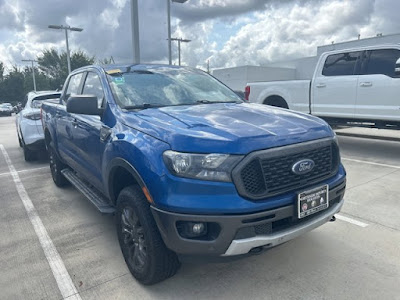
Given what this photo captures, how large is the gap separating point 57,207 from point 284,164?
3.55m

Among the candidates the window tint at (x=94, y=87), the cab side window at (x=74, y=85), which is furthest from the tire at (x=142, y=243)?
the cab side window at (x=74, y=85)

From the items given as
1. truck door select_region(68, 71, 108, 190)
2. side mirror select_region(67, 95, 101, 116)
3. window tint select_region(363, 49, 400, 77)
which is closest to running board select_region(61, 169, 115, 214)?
truck door select_region(68, 71, 108, 190)

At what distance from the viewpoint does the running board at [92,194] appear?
3.31 meters

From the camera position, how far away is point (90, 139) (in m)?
3.56

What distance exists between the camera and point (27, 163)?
7.84m

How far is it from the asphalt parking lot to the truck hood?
3.88 ft

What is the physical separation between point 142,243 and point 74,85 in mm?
3014

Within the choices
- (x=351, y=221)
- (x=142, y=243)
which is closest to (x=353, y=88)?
(x=351, y=221)

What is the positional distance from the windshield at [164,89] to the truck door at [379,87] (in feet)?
14.1

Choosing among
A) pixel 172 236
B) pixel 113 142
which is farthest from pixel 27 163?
pixel 172 236

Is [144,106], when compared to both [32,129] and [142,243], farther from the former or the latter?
[32,129]

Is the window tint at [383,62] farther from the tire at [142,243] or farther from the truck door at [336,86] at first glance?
the tire at [142,243]

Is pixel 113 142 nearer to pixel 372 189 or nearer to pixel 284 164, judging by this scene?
pixel 284 164

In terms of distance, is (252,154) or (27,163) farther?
(27,163)
